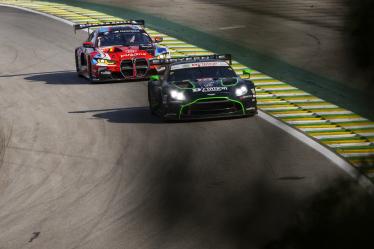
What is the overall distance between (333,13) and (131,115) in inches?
653

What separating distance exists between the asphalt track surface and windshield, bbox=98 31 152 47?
1.08 m

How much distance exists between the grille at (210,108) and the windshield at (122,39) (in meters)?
6.27

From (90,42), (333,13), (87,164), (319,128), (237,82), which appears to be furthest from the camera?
(90,42)

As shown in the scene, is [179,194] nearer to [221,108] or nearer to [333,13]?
[333,13]

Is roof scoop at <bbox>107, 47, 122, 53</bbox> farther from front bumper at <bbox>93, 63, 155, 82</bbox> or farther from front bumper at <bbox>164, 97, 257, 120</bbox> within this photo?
front bumper at <bbox>164, 97, 257, 120</bbox>

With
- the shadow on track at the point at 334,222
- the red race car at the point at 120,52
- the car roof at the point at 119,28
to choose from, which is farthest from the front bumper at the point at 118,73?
the shadow on track at the point at 334,222

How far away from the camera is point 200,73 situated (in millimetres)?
17203

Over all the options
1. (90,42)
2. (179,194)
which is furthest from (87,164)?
(179,194)

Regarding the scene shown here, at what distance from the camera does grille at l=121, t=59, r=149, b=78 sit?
2173cm

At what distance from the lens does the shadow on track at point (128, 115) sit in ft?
57.0

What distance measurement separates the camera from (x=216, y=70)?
1728cm

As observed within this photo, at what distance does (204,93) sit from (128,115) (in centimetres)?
230

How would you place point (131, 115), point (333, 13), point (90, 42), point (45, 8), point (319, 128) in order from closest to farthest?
point (333, 13) → point (319, 128) → point (131, 115) → point (90, 42) → point (45, 8)

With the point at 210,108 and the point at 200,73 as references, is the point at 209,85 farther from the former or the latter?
the point at 200,73
